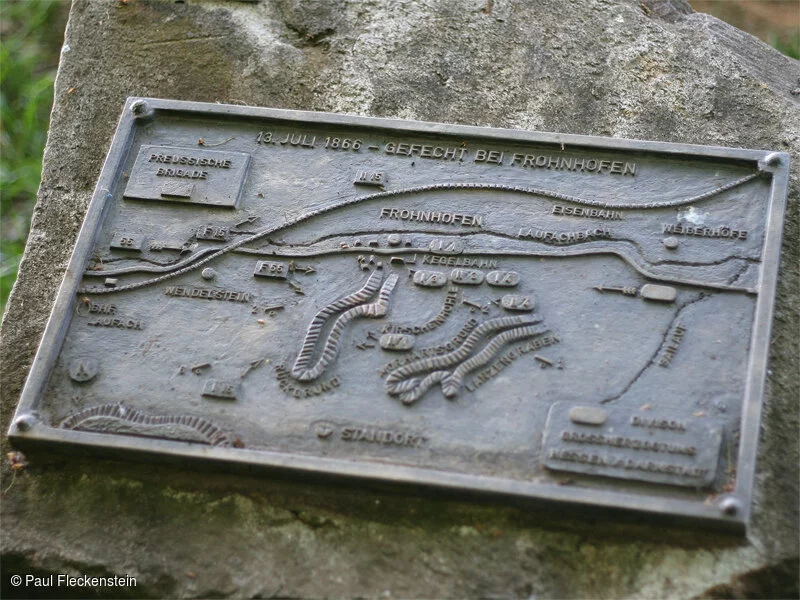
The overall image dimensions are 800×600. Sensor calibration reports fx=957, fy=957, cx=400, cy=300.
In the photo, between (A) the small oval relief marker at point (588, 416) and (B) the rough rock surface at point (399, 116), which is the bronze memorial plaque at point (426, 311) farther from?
(B) the rough rock surface at point (399, 116)

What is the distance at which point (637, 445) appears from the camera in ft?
9.38

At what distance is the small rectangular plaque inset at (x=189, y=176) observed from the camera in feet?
11.7

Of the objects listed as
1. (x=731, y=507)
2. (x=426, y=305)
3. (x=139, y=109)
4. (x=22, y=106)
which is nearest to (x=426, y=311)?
(x=426, y=305)

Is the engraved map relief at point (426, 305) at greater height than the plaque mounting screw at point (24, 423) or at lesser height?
greater

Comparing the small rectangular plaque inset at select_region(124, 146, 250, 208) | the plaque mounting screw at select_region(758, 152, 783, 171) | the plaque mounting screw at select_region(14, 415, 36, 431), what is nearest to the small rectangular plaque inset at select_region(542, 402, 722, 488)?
the plaque mounting screw at select_region(758, 152, 783, 171)

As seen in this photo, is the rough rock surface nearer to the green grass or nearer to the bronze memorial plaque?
the bronze memorial plaque

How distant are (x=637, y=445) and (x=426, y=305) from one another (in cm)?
84

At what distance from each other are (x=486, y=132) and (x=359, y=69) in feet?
2.40

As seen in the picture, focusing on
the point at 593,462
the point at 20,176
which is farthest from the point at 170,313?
the point at 20,176

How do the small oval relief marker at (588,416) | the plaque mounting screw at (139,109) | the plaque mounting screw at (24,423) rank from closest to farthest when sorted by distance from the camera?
the small oval relief marker at (588,416), the plaque mounting screw at (24,423), the plaque mounting screw at (139,109)

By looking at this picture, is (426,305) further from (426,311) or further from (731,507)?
(731,507)

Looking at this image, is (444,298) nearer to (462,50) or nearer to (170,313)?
(170,313)

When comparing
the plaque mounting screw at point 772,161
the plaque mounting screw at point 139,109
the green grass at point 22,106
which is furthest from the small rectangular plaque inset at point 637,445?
the green grass at point 22,106

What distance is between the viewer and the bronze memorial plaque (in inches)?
114
